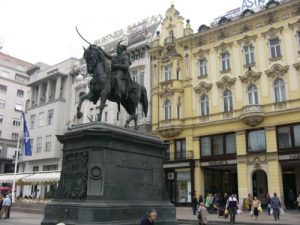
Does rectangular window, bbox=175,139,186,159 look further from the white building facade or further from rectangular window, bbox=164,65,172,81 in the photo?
the white building facade

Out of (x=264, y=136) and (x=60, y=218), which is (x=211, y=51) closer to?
(x=264, y=136)

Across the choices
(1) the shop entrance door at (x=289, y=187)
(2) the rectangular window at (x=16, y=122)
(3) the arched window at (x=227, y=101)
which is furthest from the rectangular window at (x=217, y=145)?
(2) the rectangular window at (x=16, y=122)

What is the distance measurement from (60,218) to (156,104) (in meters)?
29.7

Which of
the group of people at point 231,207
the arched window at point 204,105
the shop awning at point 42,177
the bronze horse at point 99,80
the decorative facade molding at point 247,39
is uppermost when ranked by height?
the decorative facade molding at point 247,39

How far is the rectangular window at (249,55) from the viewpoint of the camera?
35.0 meters

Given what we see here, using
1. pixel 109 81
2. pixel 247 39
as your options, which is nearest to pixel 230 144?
pixel 247 39

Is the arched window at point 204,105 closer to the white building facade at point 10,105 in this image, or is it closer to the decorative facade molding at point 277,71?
the decorative facade molding at point 277,71

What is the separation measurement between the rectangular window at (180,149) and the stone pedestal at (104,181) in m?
24.1

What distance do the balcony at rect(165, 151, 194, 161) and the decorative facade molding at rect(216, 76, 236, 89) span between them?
738 cm

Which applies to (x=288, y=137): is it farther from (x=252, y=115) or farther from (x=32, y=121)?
(x=32, y=121)

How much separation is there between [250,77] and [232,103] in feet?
9.90

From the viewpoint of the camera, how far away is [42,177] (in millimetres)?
34844

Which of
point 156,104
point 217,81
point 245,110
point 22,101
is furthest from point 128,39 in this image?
point 22,101

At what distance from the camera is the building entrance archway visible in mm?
33906
